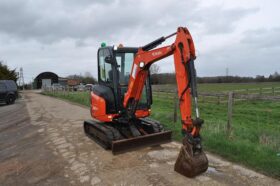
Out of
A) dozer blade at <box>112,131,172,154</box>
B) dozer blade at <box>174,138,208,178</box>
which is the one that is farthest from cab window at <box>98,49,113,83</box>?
dozer blade at <box>174,138,208,178</box>

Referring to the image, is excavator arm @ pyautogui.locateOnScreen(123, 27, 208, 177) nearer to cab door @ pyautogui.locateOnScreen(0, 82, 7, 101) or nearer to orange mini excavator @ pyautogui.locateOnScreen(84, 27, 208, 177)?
orange mini excavator @ pyautogui.locateOnScreen(84, 27, 208, 177)

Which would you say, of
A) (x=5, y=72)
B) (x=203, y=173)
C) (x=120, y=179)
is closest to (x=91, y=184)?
(x=120, y=179)

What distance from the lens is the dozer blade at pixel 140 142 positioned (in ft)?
20.9

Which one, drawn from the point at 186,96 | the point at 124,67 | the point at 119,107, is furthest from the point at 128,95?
the point at 186,96

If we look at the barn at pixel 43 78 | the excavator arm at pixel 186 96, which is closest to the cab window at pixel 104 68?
the excavator arm at pixel 186 96

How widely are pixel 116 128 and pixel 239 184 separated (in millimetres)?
3471

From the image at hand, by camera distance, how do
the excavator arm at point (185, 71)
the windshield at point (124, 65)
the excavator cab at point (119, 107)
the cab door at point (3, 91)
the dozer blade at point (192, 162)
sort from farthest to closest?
the cab door at point (3, 91) → the windshield at point (124, 65) → the excavator cab at point (119, 107) → the excavator arm at point (185, 71) → the dozer blade at point (192, 162)

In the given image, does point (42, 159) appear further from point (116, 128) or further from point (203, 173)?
point (203, 173)

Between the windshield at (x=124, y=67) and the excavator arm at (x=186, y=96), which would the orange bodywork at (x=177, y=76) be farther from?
the windshield at (x=124, y=67)

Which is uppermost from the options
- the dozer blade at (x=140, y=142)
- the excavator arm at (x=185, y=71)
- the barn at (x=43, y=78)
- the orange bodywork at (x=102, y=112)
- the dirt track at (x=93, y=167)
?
the barn at (x=43, y=78)

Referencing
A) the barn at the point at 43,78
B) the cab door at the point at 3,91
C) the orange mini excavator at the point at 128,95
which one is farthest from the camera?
the barn at the point at 43,78

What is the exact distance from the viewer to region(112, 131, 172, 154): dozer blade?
636 cm

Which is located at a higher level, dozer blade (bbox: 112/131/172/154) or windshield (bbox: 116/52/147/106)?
windshield (bbox: 116/52/147/106)

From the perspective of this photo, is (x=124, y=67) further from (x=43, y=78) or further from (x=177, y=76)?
(x=43, y=78)
